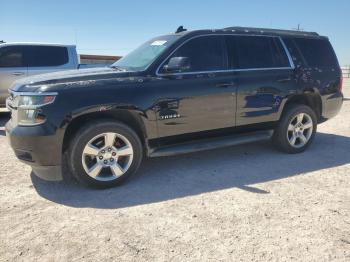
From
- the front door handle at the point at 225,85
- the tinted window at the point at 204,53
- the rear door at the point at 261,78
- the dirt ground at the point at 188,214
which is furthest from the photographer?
the rear door at the point at 261,78

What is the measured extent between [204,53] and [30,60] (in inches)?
237

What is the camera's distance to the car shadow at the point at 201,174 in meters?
3.98

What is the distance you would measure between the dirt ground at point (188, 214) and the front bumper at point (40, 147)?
331mm

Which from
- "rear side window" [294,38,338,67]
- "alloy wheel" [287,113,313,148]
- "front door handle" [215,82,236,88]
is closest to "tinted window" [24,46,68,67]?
"front door handle" [215,82,236,88]

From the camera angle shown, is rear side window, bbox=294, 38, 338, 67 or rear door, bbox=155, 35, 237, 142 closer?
rear door, bbox=155, 35, 237, 142

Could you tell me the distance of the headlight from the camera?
380 cm

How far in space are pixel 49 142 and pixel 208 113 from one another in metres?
2.10

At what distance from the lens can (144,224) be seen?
132 inches

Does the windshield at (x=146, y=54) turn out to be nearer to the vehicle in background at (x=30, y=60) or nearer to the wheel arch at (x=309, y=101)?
the wheel arch at (x=309, y=101)

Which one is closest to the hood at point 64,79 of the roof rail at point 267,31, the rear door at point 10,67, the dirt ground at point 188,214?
→ the dirt ground at point 188,214

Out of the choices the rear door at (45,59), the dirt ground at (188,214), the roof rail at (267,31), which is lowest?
the dirt ground at (188,214)

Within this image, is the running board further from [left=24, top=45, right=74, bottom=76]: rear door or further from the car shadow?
[left=24, top=45, right=74, bottom=76]: rear door

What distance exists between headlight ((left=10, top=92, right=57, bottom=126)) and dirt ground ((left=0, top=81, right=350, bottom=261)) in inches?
34.6

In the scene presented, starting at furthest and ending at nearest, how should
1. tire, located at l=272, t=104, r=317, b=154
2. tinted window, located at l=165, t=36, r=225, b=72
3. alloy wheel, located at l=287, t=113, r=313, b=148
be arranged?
alloy wheel, located at l=287, t=113, r=313, b=148 → tire, located at l=272, t=104, r=317, b=154 → tinted window, located at l=165, t=36, r=225, b=72
